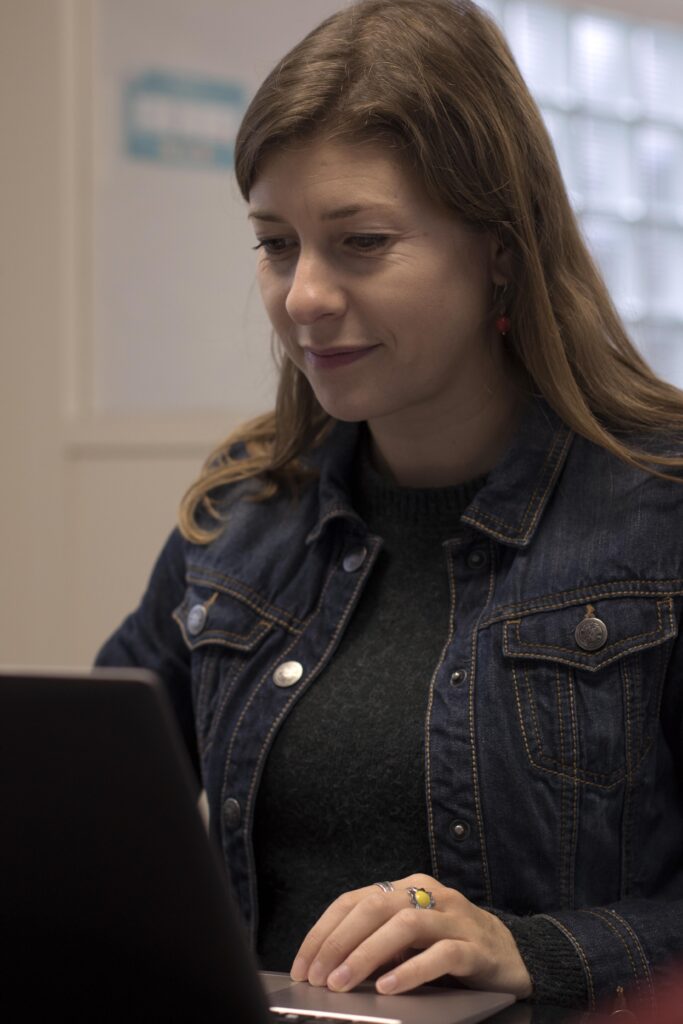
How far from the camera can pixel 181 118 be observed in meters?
2.96

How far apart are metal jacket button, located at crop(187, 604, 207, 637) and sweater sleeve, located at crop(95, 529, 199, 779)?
0.09 metres

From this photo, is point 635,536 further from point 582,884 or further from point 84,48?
point 84,48

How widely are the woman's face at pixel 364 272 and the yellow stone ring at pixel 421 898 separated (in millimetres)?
483

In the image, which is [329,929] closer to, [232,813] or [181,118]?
[232,813]

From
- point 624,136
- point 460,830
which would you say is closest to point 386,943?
point 460,830

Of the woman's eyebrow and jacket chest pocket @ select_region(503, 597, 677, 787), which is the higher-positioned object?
the woman's eyebrow

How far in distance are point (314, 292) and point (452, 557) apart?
0.29 meters

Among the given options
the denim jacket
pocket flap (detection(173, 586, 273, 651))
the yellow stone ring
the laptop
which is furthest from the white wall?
the laptop

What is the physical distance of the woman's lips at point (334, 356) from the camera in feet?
4.30

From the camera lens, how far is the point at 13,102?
2.88 metres

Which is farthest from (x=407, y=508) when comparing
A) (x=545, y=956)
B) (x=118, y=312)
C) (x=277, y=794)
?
(x=118, y=312)

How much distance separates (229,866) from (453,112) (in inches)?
29.6

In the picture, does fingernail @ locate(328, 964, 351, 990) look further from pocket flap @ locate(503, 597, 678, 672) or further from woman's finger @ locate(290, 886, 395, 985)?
pocket flap @ locate(503, 597, 678, 672)

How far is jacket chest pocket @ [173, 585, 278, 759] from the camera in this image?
1.43 meters
